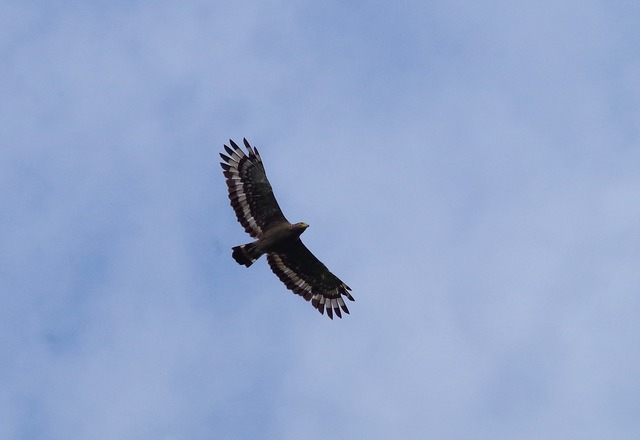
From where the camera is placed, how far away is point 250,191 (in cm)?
4572

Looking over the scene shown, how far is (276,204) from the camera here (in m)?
45.8

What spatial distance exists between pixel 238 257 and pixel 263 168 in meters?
3.35

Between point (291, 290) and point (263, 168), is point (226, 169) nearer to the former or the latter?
point (263, 168)

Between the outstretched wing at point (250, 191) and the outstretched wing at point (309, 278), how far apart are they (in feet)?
4.77

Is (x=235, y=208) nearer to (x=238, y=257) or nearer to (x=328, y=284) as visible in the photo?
(x=238, y=257)

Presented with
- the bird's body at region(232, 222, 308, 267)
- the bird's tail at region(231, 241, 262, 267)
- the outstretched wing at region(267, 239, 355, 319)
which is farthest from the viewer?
the outstretched wing at region(267, 239, 355, 319)

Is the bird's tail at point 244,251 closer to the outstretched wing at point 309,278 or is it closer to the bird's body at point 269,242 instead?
the bird's body at point 269,242

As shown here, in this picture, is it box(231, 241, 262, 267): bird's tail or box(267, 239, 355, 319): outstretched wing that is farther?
box(267, 239, 355, 319): outstretched wing

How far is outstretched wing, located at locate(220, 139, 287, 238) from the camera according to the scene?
45.7 m

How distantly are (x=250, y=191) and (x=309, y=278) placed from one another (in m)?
4.25

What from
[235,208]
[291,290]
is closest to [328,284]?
[291,290]

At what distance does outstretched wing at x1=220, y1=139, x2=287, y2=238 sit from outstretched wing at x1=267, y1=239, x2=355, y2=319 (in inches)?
57.2

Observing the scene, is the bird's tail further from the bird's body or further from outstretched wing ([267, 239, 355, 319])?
outstretched wing ([267, 239, 355, 319])

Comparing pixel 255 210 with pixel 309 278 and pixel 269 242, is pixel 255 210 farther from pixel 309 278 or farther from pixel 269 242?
pixel 309 278
